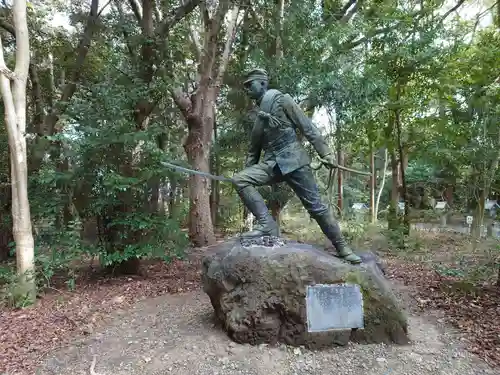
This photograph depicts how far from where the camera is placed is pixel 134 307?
557cm

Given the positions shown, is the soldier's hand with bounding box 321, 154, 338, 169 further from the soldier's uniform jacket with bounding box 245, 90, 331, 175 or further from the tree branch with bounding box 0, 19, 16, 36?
the tree branch with bounding box 0, 19, 16, 36

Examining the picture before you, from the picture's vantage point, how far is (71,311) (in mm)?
5445

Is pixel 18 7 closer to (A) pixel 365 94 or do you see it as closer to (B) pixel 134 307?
(B) pixel 134 307

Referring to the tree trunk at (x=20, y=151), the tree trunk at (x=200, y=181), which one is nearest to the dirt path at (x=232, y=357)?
the tree trunk at (x=20, y=151)

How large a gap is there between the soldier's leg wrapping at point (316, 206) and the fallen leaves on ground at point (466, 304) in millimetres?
1652

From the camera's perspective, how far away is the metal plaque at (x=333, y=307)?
3.87 m

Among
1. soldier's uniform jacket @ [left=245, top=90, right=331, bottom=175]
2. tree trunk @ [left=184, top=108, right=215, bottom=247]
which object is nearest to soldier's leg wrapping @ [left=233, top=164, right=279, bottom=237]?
soldier's uniform jacket @ [left=245, top=90, right=331, bottom=175]

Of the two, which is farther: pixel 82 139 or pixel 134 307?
pixel 82 139

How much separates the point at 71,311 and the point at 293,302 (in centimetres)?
349

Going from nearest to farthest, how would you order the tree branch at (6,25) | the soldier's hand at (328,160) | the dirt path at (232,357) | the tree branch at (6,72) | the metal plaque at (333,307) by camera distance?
the dirt path at (232,357) < the metal plaque at (333,307) < the soldier's hand at (328,160) < the tree branch at (6,72) < the tree branch at (6,25)

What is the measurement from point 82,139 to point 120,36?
3.66 m

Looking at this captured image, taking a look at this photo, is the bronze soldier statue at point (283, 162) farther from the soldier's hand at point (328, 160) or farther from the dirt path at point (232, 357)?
the dirt path at point (232, 357)

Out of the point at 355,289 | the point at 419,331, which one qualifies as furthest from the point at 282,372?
the point at 419,331

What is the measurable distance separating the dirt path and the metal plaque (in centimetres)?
26
